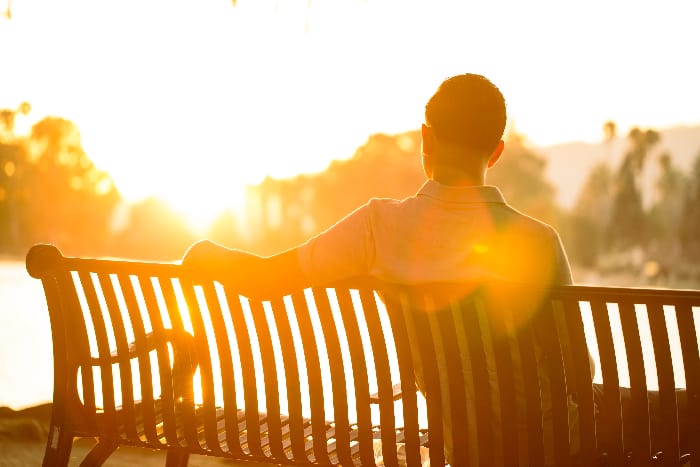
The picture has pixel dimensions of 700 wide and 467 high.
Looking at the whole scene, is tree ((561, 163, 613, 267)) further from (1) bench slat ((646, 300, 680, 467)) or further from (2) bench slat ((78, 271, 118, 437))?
(1) bench slat ((646, 300, 680, 467))

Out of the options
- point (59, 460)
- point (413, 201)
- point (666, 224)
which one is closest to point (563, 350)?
point (413, 201)

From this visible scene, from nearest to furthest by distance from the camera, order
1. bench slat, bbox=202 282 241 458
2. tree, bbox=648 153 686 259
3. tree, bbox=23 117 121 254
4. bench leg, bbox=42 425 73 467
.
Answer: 1. bench slat, bbox=202 282 241 458
2. bench leg, bbox=42 425 73 467
3. tree, bbox=23 117 121 254
4. tree, bbox=648 153 686 259

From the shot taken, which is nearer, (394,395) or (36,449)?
(394,395)

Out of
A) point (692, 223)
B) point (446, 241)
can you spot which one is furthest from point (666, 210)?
point (446, 241)

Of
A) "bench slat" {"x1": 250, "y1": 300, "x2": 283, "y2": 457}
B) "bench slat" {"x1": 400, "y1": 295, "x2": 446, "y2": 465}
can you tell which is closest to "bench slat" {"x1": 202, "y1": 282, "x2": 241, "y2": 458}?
"bench slat" {"x1": 250, "y1": 300, "x2": 283, "y2": 457}

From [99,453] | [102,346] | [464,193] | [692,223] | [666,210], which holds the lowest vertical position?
[666,210]

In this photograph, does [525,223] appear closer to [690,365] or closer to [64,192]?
[690,365]

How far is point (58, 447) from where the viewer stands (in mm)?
4051

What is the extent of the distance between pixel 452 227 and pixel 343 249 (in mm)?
347

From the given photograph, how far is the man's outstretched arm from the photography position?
346cm

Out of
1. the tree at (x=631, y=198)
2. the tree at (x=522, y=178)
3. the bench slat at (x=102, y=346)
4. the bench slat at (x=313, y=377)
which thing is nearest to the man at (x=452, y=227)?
the bench slat at (x=313, y=377)

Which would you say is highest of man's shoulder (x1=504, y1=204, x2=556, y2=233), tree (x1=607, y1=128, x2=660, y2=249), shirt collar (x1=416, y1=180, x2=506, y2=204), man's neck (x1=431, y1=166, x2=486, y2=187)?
man's neck (x1=431, y1=166, x2=486, y2=187)

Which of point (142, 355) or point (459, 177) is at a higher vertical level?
point (459, 177)

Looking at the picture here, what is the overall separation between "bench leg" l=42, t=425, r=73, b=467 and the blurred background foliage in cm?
8120
